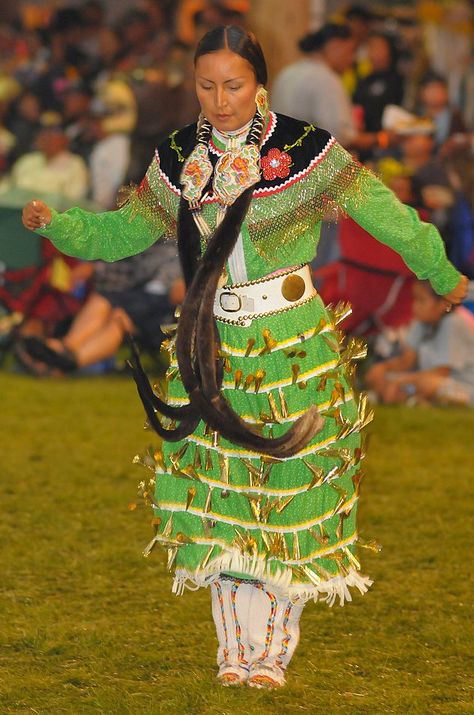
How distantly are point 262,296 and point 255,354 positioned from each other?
169 mm

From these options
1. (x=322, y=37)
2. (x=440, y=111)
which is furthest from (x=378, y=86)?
(x=322, y=37)

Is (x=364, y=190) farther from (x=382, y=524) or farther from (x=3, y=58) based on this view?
(x=3, y=58)

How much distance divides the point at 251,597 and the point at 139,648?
65 cm

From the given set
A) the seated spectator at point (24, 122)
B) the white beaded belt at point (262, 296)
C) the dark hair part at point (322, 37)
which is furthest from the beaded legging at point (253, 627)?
the seated spectator at point (24, 122)

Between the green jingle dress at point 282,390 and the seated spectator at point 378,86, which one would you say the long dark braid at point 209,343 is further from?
the seated spectator at point 378,86

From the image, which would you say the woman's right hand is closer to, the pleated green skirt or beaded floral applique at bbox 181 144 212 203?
beaded floral applique at bbox 181 144 212 203

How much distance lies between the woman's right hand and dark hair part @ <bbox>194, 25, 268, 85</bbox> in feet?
2.00

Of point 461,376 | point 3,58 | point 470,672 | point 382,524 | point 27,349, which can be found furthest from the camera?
point 3,58

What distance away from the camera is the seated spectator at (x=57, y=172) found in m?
11.1

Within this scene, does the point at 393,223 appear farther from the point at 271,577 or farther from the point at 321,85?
the point at 321,85

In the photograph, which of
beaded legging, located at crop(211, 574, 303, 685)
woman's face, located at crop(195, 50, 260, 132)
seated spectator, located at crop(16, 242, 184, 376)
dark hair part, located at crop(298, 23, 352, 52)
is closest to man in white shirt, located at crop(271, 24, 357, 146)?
dark hair part, located at crop(298, 23, 352, 52)

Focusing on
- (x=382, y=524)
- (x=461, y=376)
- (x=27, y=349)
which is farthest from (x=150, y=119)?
(x=382, y=524)

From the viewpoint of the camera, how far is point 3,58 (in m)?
17.3

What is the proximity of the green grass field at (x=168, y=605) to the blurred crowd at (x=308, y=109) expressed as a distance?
1.04 meters
